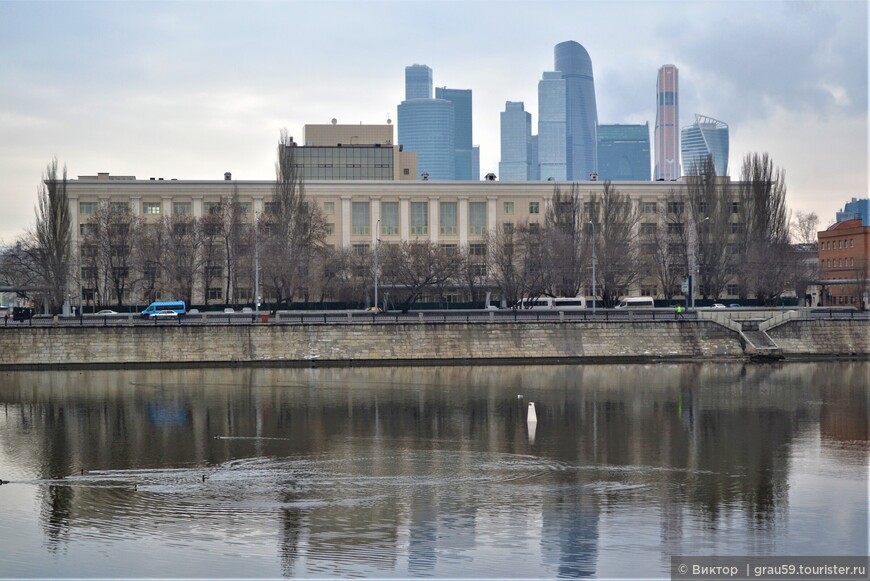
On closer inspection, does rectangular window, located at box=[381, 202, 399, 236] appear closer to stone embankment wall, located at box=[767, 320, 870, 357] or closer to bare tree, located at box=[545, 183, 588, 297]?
bare tree, located at box=[545, 183, 588, 297]

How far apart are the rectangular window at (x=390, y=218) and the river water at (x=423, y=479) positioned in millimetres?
53828

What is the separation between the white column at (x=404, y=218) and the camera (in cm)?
10656

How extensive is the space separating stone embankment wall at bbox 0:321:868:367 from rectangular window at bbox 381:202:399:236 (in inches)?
1555

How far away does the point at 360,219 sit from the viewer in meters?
107

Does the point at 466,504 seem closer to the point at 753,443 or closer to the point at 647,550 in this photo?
the point at 647,550

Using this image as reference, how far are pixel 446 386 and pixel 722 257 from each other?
164 ft

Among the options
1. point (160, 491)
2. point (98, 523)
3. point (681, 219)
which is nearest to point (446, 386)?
point (160, 491)

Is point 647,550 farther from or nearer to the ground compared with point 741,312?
nearer to the ground

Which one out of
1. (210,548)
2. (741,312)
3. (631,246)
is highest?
(631,246)

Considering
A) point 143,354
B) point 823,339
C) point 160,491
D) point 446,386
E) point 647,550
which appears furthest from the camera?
point 823,339

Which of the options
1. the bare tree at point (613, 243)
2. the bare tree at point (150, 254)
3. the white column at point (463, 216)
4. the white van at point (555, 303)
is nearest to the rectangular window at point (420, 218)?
the white column at point (463, 216)

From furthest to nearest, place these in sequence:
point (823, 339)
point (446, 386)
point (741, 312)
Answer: point (741, 312) → point (823, 339) → point (446, 386)

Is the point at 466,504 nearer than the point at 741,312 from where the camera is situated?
Yes

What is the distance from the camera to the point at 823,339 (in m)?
70.9
